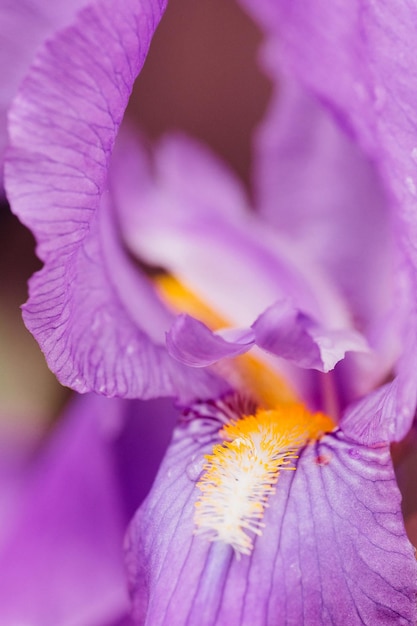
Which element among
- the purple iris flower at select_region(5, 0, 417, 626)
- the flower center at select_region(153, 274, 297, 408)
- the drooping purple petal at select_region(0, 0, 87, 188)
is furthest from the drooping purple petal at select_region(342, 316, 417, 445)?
the drooping purple petal at select_region(0, 0, 87, 188)

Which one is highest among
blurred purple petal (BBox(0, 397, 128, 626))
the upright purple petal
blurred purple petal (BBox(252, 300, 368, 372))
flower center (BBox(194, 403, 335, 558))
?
the upright purple petal

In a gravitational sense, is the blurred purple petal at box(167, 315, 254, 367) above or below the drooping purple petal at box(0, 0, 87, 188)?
below

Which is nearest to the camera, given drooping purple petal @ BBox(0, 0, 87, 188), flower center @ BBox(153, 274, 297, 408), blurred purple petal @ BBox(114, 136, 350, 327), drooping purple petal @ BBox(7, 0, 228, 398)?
drooping purple petal @ BBox(7, 0, 228, 398)

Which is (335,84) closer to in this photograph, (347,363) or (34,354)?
(347,363)

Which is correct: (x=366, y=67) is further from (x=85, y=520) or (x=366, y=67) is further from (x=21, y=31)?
(x=85, y=520)

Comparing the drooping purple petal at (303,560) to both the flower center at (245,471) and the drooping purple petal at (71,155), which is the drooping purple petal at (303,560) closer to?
the flower center at (245,471)

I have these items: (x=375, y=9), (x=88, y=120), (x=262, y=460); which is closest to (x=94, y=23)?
(x=88, y=120)

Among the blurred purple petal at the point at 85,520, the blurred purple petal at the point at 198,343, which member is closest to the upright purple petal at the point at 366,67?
the blurred purple petal at the point at 198,343

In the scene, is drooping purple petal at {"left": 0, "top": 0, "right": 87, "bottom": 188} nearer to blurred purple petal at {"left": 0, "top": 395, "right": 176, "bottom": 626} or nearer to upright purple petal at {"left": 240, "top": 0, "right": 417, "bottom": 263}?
upright purple petal at {"left": 240, "top": 0, "right": 417, "bottom": 263}
